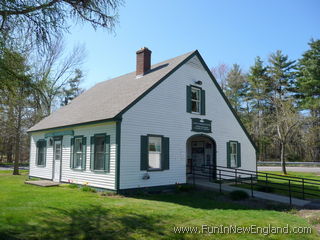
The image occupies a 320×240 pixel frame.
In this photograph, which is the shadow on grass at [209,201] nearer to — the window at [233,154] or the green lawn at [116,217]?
the green lawn at [116,217]

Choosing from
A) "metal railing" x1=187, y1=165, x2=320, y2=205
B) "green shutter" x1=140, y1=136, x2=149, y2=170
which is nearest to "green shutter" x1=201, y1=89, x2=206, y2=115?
"metal railing" x1=187, y1=165, x2=320, y2=205

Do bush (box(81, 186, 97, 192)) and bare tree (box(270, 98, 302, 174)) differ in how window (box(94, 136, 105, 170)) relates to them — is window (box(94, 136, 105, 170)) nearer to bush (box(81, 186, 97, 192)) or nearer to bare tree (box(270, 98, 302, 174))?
bush (box(81, 186, 97, 192))

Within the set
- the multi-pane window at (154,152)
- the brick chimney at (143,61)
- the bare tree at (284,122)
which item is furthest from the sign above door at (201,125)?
the bare tree at (284,122)

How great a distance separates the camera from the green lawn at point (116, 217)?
6.39m

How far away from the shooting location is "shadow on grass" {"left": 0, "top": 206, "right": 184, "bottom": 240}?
20.1ft

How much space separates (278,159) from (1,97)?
4780cm

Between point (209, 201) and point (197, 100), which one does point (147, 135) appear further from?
point (197, 100)

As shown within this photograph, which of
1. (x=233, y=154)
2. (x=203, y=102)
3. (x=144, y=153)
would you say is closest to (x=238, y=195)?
(x=144, y=153)

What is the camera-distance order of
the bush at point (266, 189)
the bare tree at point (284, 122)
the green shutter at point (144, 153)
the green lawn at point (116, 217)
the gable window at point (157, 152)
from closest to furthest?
the green lawn at point (116, 217) < the green shutter at point (144, 153) < the gable window at point (157, 152) < the bush at point (266, 189) < the bare tree at point (284, 122)

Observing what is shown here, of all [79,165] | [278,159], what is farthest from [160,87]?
[278,159]

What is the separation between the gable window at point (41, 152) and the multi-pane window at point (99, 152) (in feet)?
20.2

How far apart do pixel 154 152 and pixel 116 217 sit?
6.02 meters

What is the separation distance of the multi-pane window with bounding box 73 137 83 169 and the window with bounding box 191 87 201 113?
664cm

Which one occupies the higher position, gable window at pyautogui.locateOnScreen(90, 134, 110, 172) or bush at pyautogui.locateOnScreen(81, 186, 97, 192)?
gable window at pyautogui.locateOnScreen(90, 134, 110, 172)
